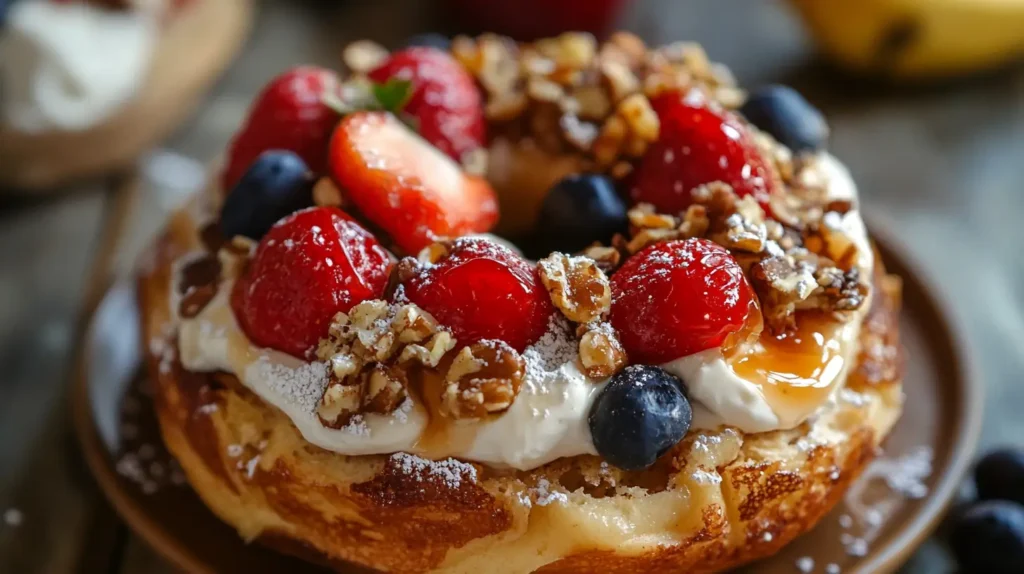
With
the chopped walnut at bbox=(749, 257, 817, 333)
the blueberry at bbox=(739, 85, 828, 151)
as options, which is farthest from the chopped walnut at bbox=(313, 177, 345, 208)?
the blueberry at bbox=(739, 85, 828, 151)

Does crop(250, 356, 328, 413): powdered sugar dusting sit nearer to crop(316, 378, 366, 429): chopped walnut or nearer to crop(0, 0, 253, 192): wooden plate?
crop(316, 378, 366, 429): chopped walnut

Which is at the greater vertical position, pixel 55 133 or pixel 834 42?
pixel 834 42

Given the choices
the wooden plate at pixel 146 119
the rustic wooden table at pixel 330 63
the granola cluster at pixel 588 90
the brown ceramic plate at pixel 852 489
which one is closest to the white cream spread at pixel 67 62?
the wooden plate at pixel 146 119

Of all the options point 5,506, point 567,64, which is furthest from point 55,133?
point 567,64

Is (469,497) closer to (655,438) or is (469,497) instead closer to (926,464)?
(655,438)

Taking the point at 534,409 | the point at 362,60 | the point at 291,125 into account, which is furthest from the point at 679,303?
the point at 362,60

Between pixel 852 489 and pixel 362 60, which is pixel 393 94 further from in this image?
pixel 852 489
